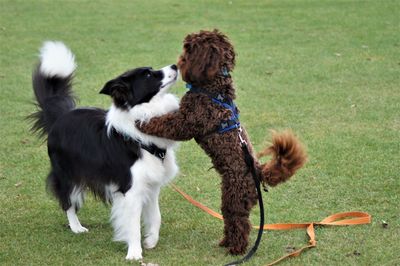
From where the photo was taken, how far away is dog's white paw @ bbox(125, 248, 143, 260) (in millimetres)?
4656

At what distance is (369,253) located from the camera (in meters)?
4.51

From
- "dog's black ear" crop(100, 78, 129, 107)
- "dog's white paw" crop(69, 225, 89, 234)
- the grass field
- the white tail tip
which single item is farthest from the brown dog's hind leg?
the white tail tip

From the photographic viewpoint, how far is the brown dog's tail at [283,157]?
14.5 feet

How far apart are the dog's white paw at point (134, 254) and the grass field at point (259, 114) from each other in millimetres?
73

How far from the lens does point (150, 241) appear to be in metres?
4.88

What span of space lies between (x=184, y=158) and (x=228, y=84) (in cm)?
256

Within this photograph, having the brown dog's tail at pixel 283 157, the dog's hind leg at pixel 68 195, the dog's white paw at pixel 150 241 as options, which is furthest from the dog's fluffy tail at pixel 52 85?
the brown dog's tail at pixel 283 157

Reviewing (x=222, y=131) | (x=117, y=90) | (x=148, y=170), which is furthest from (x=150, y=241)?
(x=117, y=90)

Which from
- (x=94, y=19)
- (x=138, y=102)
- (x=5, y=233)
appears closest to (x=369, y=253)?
(x=138, y=102)

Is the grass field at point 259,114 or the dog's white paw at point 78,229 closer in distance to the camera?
the grass field at point 259,114

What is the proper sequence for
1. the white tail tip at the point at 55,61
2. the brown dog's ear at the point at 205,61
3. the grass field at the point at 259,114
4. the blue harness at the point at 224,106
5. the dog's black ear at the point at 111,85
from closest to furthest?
1. the brown dog's ear at the point at 205,61
2. the blue harness at the point at 224,106
3. the dog's black ear at the point at 111,85
4. the grass field at the point at 259,114
5. the white tail tip at the point at 55,61

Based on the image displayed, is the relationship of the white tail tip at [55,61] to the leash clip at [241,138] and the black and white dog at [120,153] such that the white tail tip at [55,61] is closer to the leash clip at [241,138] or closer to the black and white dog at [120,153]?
the black and white dog at [120,153]

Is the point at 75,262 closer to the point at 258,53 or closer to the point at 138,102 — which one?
the point at 138,102

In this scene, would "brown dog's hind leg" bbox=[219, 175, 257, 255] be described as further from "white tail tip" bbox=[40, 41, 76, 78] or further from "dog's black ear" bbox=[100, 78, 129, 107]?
"white tail tip" bbox=[40, 41, 76, 78]
